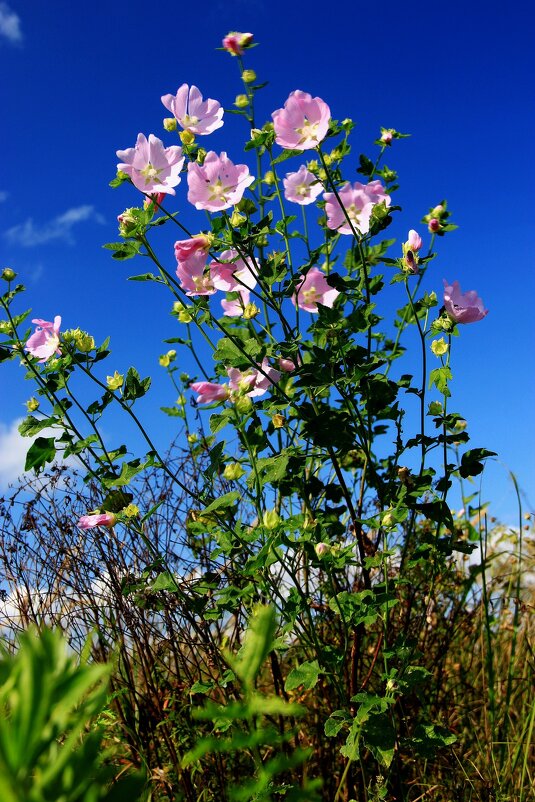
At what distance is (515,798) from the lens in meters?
1.98

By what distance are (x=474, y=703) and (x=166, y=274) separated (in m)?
1.94

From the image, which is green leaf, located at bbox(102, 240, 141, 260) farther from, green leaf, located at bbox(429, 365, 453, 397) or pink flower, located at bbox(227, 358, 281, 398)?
green leaf, located at bbox(429, 365, 453, 397)

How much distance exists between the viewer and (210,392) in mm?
1689

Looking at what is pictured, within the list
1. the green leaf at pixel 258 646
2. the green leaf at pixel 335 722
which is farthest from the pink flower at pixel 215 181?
the green leaf at pixel 258 646

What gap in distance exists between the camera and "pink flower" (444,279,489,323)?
5.76 ft

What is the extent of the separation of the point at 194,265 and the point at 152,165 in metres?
0.26

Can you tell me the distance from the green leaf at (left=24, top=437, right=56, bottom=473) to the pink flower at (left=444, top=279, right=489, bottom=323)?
1070 mm

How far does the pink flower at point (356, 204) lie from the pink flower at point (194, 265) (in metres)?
0.38

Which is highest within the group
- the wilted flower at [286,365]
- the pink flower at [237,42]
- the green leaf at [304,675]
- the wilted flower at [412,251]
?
the pink flower at [237,42]

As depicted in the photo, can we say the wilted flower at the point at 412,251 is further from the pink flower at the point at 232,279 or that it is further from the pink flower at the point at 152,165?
the pink flower at the point at 152,165

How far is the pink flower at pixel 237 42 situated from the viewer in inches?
76.6

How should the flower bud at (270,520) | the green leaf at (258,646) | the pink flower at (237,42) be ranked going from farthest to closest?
the pink flower at (237,42) < the flower bud at (270,520) < the green leaf at (258,646)

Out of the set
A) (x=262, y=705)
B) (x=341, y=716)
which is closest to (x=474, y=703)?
(x=341, y=716)

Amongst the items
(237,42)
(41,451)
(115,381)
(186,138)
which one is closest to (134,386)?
(115,381)
